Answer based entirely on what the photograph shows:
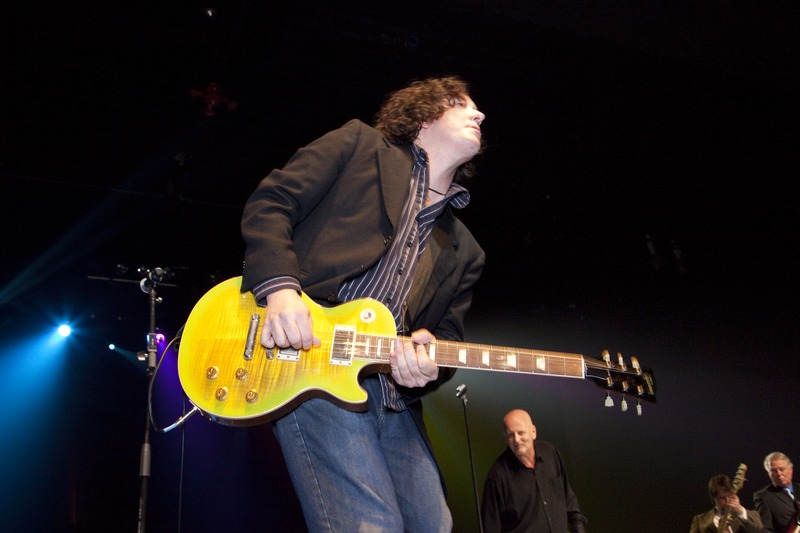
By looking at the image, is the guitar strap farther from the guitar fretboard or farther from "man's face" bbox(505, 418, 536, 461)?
"man's face" bbox(505, 418, 536, 461)

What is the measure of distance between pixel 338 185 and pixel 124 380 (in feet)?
22.5

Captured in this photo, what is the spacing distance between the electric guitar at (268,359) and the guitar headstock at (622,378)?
26.5 inches

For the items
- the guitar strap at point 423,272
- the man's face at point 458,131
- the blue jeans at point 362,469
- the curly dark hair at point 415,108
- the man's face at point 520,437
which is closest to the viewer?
the blue jeans at point 362,469

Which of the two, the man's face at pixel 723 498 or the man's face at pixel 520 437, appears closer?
the man's face at pixel 723 498

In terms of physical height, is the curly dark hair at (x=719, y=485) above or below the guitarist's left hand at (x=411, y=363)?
below

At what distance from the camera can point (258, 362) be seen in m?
2.09

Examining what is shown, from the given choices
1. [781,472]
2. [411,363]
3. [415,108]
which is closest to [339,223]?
[411,363]

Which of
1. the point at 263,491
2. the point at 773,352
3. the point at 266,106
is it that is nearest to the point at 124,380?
the point at 263,491

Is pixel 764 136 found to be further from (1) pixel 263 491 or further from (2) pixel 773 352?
(1) pixel 263 491

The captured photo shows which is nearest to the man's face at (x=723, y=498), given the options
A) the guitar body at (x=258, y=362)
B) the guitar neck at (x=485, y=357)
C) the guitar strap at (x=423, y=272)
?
the guitar neck at (x=485, y=357)

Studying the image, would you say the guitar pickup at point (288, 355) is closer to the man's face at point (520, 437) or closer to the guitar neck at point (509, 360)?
the guitar neck at point (509, 360)

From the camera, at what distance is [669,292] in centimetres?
745

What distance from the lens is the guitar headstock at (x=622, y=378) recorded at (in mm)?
2658

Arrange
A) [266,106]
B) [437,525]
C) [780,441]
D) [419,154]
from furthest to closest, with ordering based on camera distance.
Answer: [266,106] < [780,441] < [419,154] < [437,525]
